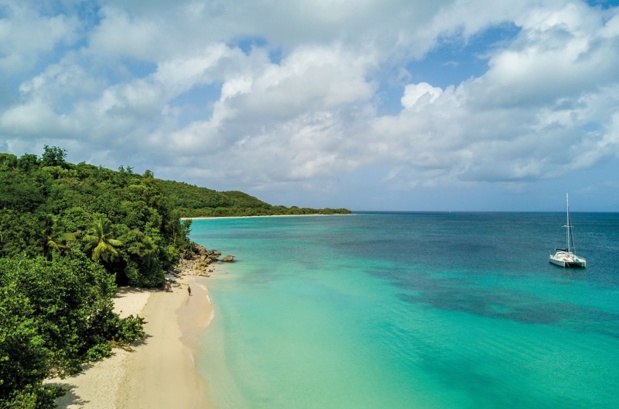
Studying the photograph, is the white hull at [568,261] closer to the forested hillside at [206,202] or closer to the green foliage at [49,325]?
the green foliage at [49,325]

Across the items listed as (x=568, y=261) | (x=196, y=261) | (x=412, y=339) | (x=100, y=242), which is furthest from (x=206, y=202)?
(x=412, y=339)

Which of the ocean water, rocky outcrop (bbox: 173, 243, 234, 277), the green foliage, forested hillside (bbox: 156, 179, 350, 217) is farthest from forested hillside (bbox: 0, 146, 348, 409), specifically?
forested hillside (bbox: 156, 179, 350, 217)

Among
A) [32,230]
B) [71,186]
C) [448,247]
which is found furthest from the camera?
[448,247]

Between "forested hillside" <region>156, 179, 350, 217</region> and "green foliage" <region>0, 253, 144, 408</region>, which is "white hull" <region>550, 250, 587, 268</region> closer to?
"green foliage" <region>0, 253, 144, 408</region>

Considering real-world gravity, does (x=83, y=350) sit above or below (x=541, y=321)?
above

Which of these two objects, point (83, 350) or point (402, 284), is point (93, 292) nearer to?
point (83, 350)

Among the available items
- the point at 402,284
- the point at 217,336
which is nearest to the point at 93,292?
the point at 217,336
